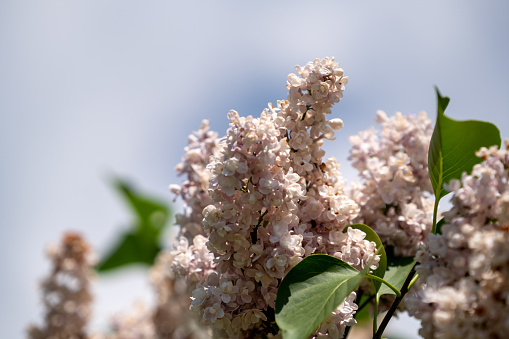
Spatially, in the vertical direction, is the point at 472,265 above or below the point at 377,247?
→ below

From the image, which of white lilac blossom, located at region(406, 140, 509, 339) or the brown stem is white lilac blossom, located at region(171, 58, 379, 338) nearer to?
the brown stem

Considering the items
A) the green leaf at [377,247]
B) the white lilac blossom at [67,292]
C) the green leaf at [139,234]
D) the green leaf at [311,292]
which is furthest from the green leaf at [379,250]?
the white lilac blossom at [67,292]

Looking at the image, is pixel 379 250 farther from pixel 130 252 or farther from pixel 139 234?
pixel 130 252

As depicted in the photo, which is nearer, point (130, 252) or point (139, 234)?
point (139, 234)

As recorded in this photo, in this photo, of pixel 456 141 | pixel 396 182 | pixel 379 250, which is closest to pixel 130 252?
pixel 396 182

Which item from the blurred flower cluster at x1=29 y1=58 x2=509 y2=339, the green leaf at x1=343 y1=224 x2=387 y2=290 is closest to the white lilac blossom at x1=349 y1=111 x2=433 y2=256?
the blurred flower cluster at x1=29 y1=58 x2=509 y2=339

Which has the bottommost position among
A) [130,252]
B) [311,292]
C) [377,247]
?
[311,292]

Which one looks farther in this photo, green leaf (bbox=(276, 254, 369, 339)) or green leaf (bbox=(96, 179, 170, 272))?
green leaf (bbox=(96, 179, 170, 272))

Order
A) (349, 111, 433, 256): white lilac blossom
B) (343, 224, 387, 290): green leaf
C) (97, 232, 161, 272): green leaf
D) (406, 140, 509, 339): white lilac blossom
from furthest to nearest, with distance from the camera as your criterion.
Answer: (97, 232, 161, 272): green leaf, (349, 111, 433, 256): white lilac blossom, (343, 224, 387, 290): green leaf, (406, 140, 509, 339): white lilac blossom
